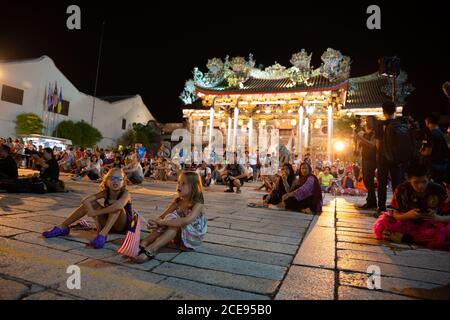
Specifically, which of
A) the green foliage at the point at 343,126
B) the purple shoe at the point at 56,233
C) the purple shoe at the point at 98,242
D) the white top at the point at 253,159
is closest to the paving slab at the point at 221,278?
the purple shoe at the point at 98,242

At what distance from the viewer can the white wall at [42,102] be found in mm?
20047

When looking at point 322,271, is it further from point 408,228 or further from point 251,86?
point 251,86

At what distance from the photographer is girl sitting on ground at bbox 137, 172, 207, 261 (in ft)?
7.69

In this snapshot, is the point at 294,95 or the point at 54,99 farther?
the point at 54,99

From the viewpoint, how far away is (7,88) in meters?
19.9

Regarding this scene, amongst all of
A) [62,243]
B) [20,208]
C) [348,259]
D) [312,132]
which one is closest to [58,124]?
[312,132]

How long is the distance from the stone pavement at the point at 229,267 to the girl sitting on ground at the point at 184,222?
0.12 metres

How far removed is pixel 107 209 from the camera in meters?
2.58

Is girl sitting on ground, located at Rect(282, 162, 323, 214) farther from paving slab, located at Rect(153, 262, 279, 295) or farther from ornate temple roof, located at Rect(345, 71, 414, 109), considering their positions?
ornate temple roof, located at Rect(345, 71, 414, 109)

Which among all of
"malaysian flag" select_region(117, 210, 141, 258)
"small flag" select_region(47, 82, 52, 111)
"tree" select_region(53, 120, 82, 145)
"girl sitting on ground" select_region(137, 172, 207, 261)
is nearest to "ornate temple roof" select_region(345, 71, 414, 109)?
"girl sitting on ground" select_region(137, 172, 207, 261)

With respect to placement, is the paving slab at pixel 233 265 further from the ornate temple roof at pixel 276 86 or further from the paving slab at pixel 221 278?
the ornate temple roof at pixel 276 86

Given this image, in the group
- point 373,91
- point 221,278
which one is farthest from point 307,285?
point 373,91

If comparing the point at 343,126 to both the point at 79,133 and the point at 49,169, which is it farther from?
the point at 79,133

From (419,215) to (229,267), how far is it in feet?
6.96
